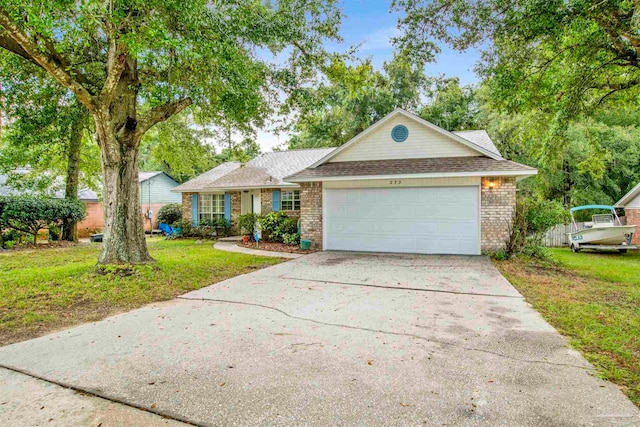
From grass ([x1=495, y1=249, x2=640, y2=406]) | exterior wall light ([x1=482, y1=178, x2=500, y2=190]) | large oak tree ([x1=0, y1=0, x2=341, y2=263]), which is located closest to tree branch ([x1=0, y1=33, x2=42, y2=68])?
large oak tree ([x1=0, y1=0, x2=341, y2=263])

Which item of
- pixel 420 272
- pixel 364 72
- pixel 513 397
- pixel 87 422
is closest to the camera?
pixel 87 422

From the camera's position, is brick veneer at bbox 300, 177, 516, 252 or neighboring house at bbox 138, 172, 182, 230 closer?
brick veneer at bbox 300, 177, 516, 252

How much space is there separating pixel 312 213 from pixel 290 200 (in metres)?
3.89

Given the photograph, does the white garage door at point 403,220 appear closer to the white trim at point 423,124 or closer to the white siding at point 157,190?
the white trim at point 423,124

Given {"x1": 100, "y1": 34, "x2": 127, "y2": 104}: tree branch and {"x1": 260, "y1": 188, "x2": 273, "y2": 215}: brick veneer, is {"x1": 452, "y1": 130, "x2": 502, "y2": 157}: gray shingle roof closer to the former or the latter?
{"x1": 260, "y1": 188, "x2": 273, "y2": 215}: brick veneer

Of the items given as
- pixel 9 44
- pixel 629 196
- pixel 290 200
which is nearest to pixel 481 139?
pixel 629 196

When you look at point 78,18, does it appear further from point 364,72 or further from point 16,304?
point 364,72

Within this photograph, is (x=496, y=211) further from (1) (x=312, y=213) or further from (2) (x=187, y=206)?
(2) (x=187, y=206)

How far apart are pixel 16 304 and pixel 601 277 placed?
37.8 feet

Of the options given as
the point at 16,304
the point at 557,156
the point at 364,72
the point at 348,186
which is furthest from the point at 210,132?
the point at 557,156

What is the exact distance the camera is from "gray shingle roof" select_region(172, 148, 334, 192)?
1595 cm

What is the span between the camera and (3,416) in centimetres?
250

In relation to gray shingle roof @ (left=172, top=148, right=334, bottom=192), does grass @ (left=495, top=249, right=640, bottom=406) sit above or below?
below

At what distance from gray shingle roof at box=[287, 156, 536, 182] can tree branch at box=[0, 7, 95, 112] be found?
6.35 meters
